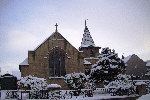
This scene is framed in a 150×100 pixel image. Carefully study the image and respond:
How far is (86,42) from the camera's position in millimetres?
41219

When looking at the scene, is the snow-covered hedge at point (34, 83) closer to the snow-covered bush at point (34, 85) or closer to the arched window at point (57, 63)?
the snow-covered bush at point (34, 85)

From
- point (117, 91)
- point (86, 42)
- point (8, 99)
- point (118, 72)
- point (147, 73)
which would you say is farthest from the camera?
point (147, 73)

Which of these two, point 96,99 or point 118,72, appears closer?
point 96,99

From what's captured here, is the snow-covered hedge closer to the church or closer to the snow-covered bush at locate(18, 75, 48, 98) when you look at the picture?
the snow-covered bush at locate(18, 75, 48, 98)

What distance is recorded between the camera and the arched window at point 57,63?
1082 inches

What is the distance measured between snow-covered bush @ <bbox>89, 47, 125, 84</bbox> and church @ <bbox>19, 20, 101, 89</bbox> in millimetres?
5420

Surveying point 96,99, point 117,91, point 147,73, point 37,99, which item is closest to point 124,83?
point 117,91

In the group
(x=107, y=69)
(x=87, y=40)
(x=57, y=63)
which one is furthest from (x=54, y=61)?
(x=87, y=40)

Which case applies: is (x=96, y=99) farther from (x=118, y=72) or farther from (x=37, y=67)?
(x=37, y=67)

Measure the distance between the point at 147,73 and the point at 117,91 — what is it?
5116cm

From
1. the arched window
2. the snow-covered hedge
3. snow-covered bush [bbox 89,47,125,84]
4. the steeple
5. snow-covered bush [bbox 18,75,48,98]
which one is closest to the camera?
snow-covered bush [bbox 18,75,48,98]

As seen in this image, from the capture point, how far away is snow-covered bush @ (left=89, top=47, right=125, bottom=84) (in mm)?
22328

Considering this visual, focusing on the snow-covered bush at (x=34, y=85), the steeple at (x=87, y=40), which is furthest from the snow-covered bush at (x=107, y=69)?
the steeple at (x=87, y=40)

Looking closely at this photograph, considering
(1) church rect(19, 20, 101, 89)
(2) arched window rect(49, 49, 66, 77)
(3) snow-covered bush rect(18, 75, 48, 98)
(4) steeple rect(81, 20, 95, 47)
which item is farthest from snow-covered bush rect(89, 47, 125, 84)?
(4) steeple rect(81, 20, 95, 47)
